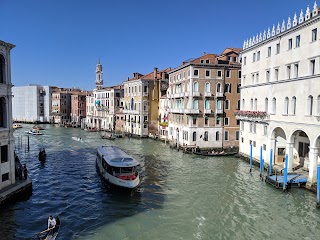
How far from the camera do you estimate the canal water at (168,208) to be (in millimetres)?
12344

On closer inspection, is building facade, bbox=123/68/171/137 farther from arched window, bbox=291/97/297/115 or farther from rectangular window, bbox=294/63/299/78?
rectangular window, bbox=294/63/299/78

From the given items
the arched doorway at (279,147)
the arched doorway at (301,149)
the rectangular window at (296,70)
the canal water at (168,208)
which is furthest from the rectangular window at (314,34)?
the canal water at (168,208)

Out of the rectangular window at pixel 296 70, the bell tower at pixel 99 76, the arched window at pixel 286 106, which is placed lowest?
the arched window at pixel 286 106

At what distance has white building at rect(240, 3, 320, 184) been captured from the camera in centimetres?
1723

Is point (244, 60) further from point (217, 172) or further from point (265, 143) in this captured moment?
point (217, 172)

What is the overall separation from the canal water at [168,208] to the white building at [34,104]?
6372 centimetres

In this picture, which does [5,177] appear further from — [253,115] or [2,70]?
[253,115]

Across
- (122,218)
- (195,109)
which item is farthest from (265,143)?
(122,218)

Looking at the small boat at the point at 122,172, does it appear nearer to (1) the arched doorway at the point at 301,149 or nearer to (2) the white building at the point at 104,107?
(1) the arched doorway at the point at 301,149

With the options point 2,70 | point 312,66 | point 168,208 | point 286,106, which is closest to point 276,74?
point 286,106

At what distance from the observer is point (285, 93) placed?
20.3 meters

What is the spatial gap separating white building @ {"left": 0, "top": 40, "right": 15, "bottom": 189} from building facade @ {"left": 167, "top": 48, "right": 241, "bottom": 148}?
20206 mm

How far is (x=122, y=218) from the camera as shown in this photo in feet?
44.9

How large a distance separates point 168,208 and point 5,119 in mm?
9633
